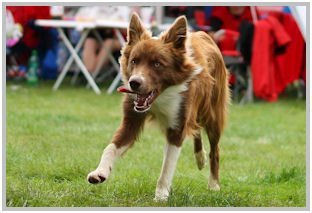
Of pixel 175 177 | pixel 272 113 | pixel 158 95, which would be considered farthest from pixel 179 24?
pixel 272 113

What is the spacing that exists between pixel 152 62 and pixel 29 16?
350 inches

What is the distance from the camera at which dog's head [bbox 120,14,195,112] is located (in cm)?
501

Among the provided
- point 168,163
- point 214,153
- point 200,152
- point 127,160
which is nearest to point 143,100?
point 168,163

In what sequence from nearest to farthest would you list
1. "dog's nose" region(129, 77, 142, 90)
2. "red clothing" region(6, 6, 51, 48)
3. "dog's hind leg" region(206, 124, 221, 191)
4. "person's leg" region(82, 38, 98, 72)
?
"dog's nose" region(129, 77, 142, 90) < "dog's hind leg" region(206, 124, 221, 191) < "red clothing" region(6, 6, 51, 48) < "person's leg" region(82, 38, 98, 72)

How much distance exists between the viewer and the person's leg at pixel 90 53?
46.9 ft

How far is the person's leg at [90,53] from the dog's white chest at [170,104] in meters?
9.13

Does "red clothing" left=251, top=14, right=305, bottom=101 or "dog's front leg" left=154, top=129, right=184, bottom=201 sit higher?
"dog's front leg" left=154, top=129, right=184, bottom=201

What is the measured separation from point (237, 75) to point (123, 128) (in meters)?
8.15

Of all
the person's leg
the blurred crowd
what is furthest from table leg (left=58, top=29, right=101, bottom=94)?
the person's leg

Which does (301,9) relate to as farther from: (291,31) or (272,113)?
(291,31)

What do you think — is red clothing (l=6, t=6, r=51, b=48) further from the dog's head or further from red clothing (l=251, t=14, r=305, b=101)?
the dog's head

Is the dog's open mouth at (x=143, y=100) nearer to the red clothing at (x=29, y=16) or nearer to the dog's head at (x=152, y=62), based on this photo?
the dog's head at (x=152, y=62)

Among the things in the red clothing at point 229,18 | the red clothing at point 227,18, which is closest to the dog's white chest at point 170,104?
the red clothing at point 229,18

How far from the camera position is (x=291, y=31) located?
13188mm
